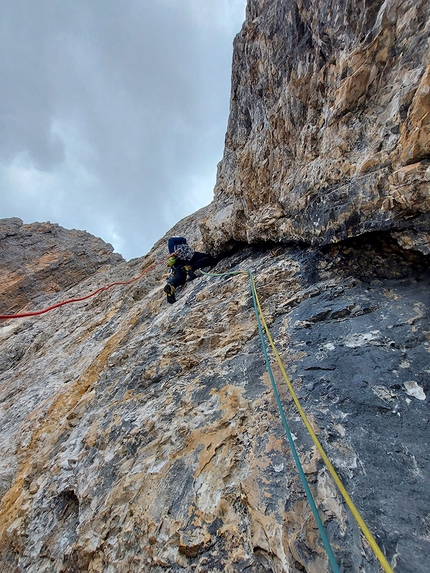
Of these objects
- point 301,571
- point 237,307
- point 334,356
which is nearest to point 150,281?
point 237,307

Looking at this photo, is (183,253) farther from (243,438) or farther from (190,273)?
(243,438)

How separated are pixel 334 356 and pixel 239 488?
140cm

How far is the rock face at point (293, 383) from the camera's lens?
186 cm

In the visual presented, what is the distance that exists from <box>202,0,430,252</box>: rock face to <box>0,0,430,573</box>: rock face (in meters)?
0.02

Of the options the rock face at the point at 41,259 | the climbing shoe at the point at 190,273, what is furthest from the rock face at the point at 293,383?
the rock face at the point at 41,259

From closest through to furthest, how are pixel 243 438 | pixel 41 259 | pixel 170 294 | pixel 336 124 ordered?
pixel 243 438 → pixel 336 124 → pixel 170 294 → pixel 41 259

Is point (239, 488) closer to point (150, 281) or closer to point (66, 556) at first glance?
point (66, 556)

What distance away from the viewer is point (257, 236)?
533cm

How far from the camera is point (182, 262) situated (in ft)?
22.6

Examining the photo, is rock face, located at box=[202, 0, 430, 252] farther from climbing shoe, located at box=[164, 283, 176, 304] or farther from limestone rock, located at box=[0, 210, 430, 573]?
climbing shoe, located at box=[164, 283, 176, 304]

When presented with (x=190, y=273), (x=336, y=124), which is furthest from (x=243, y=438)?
(x=190, y=273)

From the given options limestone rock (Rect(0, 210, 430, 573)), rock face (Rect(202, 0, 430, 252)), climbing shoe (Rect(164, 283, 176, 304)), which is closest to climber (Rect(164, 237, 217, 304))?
climbing shoe (Rect(164, 283, 176, 304))

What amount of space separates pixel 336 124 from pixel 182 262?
4.39 metres

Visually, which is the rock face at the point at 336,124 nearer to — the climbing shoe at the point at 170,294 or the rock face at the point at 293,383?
the rock face at the point at 293,383
